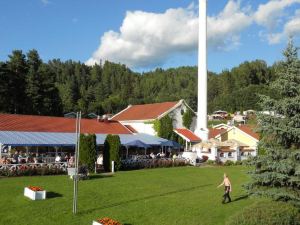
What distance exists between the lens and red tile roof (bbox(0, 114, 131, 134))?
3550 cm

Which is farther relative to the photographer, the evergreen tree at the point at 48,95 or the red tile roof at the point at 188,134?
the evergreen tree at the point at 48,95

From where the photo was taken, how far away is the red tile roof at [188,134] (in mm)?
46281

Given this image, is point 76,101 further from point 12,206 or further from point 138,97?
point 12,206

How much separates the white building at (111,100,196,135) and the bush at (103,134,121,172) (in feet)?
46.9

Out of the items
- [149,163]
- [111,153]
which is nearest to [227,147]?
[149,163]

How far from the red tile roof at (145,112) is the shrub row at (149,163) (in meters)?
9.23

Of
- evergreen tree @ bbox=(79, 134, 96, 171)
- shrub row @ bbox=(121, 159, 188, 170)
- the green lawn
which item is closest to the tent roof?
evergreen tree @ bbox=(79, 134, 96, 171)

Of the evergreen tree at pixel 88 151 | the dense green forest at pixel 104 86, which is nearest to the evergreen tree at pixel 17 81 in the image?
the dense green forest at pixel 104 86

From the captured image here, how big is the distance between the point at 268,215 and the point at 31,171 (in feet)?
59.5

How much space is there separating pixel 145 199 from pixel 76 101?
83.5m

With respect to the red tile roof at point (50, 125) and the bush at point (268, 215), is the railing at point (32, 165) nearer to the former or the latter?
the red tile roof at point (50, 125)

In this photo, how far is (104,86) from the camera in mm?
133125

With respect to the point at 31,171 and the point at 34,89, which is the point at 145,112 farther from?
the point at 31,171

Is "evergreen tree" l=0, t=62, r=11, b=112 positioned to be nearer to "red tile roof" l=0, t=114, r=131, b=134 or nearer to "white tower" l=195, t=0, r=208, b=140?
"red tile roof" l=0, t=114, r=131, b=134
